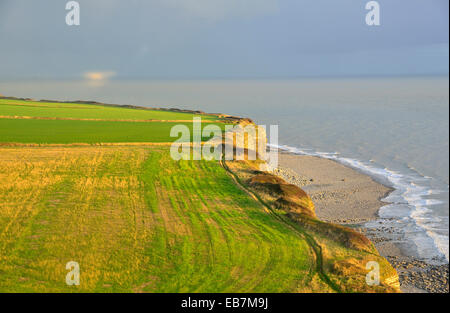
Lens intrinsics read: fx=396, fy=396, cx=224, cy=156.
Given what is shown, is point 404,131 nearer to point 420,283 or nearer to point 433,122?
point 433,122

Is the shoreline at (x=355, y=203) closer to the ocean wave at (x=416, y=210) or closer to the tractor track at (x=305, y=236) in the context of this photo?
the ocean wave at (x=416, y=210)

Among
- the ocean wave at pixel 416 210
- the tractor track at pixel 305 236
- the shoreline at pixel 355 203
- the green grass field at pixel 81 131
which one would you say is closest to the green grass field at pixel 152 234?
the tractor track at pixel 305 236

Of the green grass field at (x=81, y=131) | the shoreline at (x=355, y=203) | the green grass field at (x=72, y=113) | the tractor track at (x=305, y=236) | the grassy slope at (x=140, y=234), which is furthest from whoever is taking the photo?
the green grass field at (x=72, y=113)

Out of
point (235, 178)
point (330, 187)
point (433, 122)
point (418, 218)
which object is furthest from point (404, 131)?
point (235, 178)

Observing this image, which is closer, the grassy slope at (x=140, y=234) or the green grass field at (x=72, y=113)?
the grassy slope at (x=140, y=234)

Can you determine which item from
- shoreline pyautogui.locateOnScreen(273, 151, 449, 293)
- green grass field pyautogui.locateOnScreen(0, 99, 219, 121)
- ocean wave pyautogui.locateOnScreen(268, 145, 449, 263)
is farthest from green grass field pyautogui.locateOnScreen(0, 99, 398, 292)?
green grass field pyautogui.locateOnScreen(0, 99, 219, 121)

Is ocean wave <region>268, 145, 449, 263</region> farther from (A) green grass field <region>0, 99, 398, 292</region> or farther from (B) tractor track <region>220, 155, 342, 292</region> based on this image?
(A) green grass field <region>0, 99, 398, 292</region>
